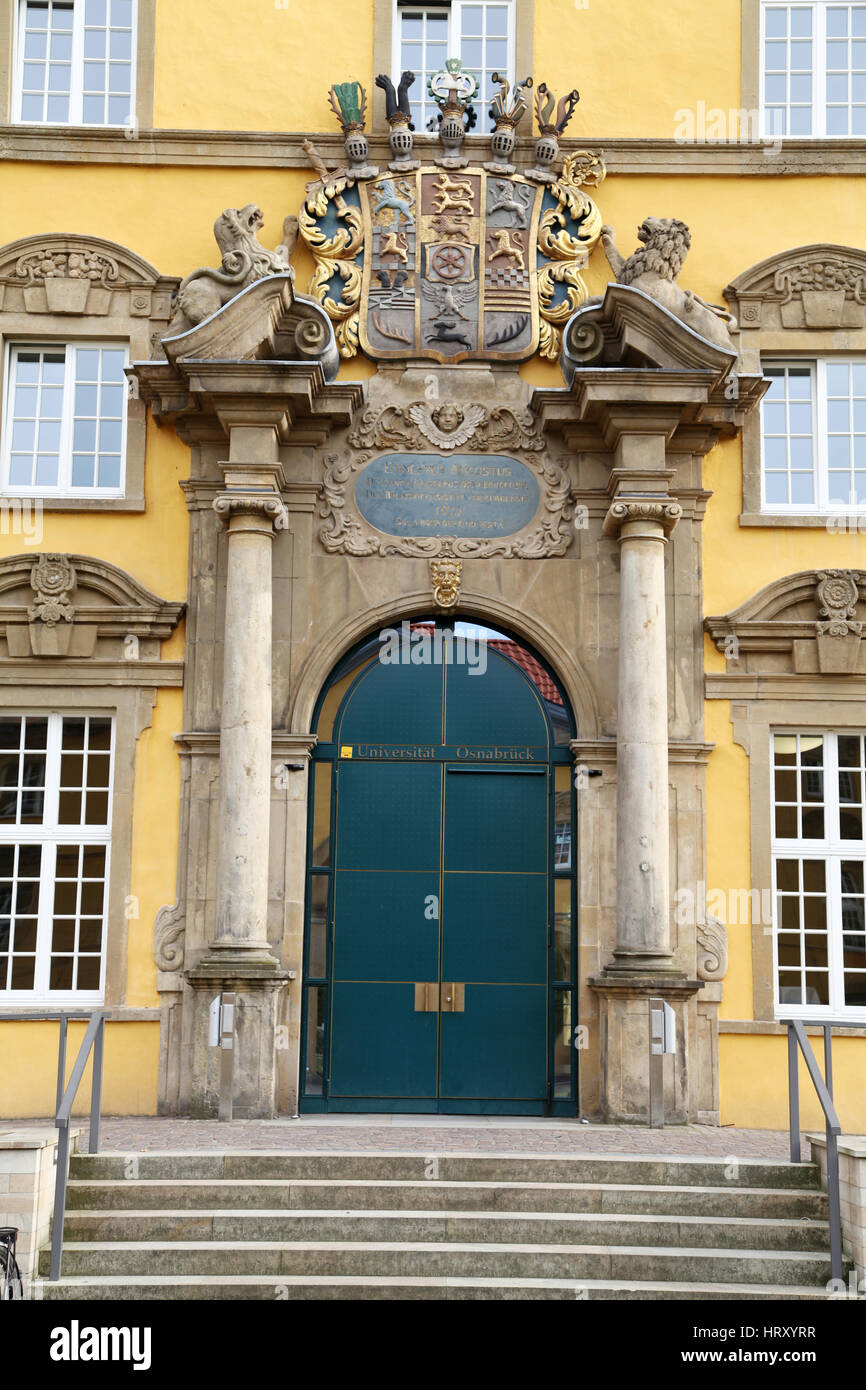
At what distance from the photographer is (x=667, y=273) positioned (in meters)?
12.2

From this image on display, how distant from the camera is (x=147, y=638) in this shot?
488 inches

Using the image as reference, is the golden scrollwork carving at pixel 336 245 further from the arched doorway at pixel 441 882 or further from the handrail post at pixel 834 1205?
the handrail post at pixel 834 1205

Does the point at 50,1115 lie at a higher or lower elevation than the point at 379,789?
lower

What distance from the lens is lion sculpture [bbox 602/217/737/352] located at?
39.9ft

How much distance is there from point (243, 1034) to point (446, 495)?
179 inches

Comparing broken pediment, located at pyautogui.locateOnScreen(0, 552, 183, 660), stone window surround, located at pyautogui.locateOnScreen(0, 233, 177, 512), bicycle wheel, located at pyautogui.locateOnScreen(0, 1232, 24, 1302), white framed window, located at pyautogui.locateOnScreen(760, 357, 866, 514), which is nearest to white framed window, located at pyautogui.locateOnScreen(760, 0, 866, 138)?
white framed window, located at pyautogui.locateOnScreen(760, 357, 866, 514)

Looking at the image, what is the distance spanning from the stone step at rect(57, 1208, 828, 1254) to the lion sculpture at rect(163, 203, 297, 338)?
266 inches

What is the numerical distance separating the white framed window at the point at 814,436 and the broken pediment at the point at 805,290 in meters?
0.34

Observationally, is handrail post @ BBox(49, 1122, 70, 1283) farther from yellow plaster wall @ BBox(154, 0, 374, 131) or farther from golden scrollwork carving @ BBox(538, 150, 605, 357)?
yellow plaster wall @ BBox(154, 0, 374, 131)

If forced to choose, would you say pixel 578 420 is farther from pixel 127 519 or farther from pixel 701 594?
pixel 127 519

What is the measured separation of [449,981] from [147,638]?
3634mm

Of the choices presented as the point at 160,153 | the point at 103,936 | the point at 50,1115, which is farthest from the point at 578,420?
the point at 50,1115

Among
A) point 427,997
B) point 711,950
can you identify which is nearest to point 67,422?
point 427,997

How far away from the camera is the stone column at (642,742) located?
37.7 ft
